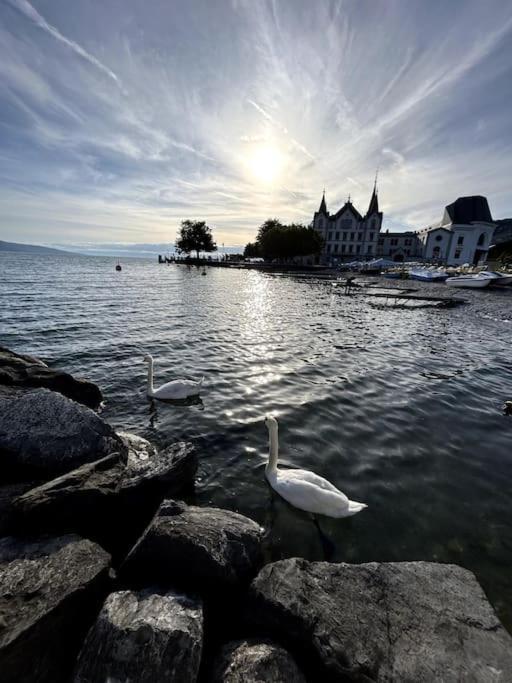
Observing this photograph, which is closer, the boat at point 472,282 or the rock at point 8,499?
the rock at point 8,499

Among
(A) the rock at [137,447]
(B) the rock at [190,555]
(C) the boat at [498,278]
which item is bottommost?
(A) the rock at [137,447]

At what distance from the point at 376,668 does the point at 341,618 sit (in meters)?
0.44

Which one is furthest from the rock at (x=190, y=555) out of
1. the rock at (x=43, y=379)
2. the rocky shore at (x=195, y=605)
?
the rock at (x=43, y=379)

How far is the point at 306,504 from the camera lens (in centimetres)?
482

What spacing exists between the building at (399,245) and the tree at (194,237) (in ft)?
230

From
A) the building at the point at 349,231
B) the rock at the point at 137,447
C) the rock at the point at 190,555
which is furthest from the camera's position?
the building at the point at 349,231

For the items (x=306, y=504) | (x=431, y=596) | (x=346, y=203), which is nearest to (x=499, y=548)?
(x=431, y=596)

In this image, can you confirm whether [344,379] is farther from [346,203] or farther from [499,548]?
[346,203]

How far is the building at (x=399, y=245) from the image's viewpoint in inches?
4582

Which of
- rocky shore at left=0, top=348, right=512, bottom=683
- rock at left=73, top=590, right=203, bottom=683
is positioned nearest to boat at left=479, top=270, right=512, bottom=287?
rocky shore at left=0, top=348, right=512, bottom=683

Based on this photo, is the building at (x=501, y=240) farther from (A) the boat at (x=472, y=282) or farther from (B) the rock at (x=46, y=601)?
(B) the rock at (x=46, y=601)

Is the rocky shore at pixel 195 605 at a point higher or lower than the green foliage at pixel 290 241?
lower

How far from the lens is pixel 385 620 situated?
304 centimetres

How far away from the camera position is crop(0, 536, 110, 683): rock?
243 centimetres
